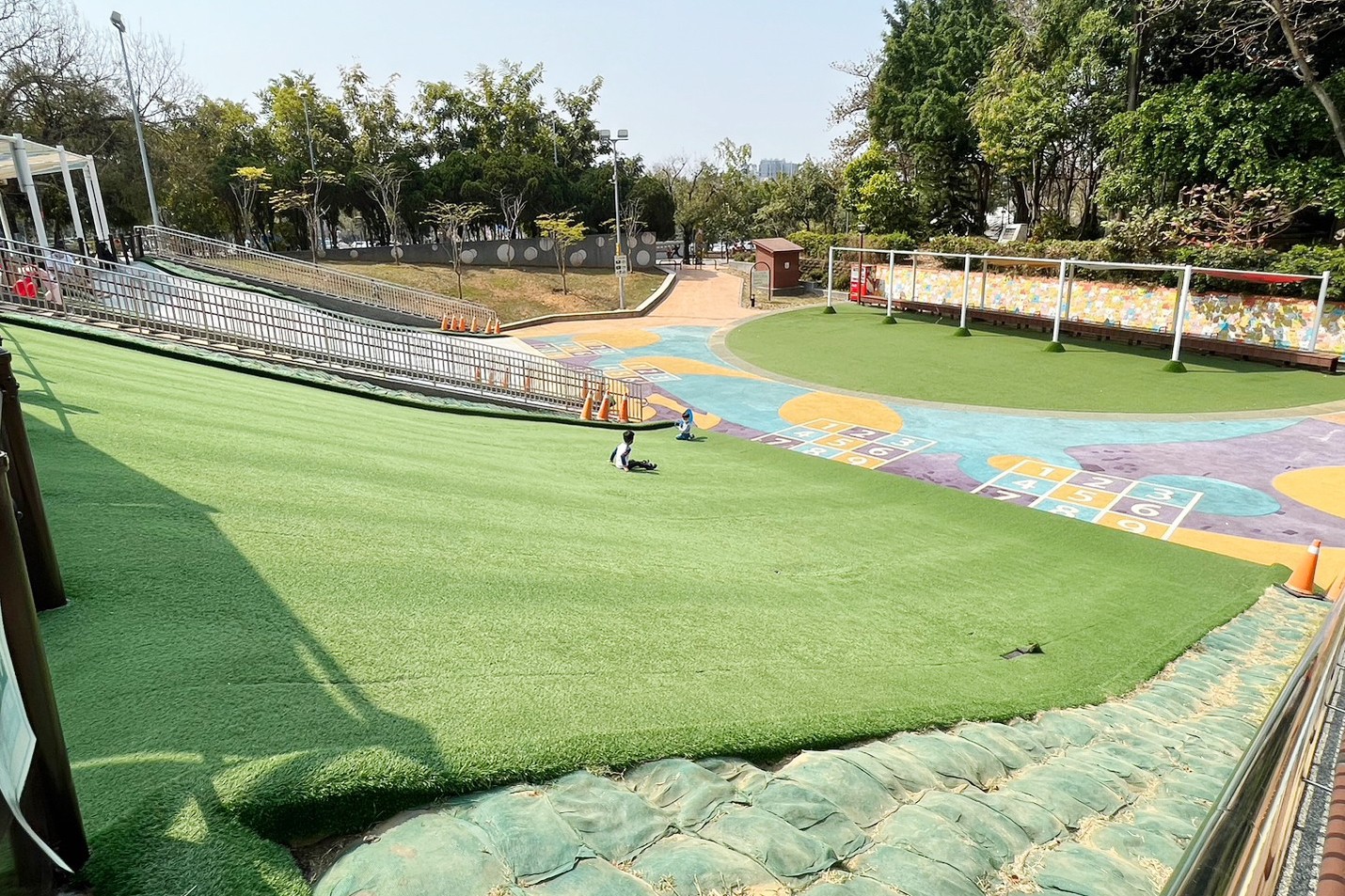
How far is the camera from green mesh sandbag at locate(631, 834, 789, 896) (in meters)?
2.82

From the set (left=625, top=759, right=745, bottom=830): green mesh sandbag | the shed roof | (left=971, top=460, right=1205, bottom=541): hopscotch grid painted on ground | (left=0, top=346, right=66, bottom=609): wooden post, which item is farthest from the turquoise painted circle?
the shed roof

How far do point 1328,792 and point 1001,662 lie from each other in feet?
10.6

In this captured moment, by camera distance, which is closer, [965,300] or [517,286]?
[965,300]

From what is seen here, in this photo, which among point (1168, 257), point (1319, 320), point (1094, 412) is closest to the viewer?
point (1094, 412)

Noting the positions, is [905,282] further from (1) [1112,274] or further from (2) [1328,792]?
(2) [1328,792]

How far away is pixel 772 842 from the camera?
3.13 metres

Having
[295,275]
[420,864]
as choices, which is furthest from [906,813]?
[295,275]

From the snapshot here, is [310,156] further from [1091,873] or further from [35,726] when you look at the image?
[1091,873]

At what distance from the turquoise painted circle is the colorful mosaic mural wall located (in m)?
12.6

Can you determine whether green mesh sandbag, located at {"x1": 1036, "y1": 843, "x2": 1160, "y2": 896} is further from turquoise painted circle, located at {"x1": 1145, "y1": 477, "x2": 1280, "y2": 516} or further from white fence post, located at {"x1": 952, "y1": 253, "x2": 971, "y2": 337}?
white fence post, located at {"x1": 952, "y1": 253, "x2": 971, "y2": 337}

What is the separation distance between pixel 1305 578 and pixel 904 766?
9131 millimetres

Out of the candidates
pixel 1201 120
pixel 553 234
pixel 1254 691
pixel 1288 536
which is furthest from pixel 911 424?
pixel 553 234

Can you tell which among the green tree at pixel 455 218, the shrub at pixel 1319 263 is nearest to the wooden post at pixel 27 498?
the shrub at pixel 1319 263

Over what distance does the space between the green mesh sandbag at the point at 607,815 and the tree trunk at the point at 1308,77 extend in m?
32.6
